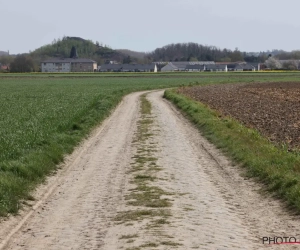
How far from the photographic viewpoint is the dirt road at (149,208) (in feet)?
28.3

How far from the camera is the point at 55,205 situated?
11289 mm

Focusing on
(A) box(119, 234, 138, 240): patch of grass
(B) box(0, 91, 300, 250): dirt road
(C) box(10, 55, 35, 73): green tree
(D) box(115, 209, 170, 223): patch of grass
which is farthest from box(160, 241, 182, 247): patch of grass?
(C) box(10, 55, 35, 73): green tree

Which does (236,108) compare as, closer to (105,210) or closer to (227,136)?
(227,136)

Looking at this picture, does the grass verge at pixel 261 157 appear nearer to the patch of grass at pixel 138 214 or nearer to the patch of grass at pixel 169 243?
the patch of grass at pixel 138 214

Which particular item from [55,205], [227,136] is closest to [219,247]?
[55,205]

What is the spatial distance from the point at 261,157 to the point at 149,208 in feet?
18.5

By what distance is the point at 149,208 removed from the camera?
34.5ft

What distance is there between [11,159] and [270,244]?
8.54 metres

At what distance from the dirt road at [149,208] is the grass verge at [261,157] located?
1.08 ft

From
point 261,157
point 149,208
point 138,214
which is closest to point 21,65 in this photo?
point 261,157

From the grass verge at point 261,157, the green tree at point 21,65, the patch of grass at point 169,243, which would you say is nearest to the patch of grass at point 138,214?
the patch of grass at point 169,243

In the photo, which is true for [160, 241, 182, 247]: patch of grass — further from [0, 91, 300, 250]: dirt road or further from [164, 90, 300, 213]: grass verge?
[164, 90, 300, 213]: grass verge

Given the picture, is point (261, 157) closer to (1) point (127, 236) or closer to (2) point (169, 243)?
(1) point (127, 236)

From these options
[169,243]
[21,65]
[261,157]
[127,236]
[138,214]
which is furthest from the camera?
[21,65]
